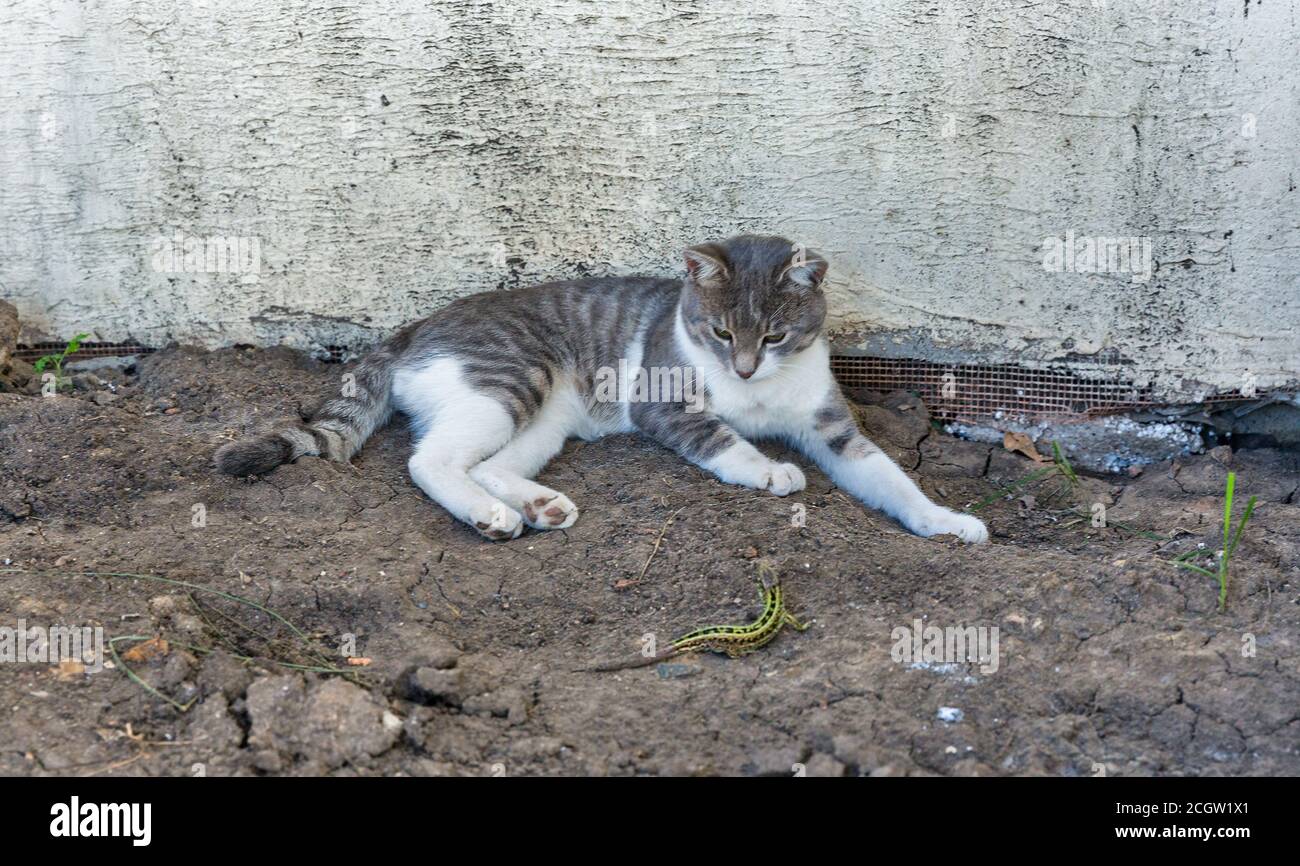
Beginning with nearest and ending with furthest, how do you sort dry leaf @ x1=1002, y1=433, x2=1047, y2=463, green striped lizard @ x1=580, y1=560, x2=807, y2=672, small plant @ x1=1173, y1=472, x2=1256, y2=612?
green striped lizard @ x1=580, y1=560, x2=807, y2=672, small plant @ x1=1173, y1=472, x2=1256, y2=612, dry leaf @ x1=1002, y1=433, x2=1047, y2=463

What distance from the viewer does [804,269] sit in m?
4.61

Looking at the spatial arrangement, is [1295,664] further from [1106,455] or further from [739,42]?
[739,42]

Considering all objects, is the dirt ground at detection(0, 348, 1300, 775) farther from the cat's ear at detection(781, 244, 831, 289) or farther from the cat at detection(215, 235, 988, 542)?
the cat's ear at detection(781, 244, 831, 289)

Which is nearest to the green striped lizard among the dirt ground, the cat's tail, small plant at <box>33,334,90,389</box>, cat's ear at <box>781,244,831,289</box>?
the dirt ground

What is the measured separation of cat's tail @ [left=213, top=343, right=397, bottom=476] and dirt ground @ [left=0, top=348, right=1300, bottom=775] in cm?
9

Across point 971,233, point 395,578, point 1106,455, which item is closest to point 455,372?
point 395,578

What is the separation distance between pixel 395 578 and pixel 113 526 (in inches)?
43.6

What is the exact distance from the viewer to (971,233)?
4.98 meters

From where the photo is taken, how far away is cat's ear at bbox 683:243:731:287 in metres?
4.58

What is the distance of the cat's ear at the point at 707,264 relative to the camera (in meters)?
4.58

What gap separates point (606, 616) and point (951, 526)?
1394 mm

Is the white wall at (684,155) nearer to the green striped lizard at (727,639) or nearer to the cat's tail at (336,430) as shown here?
the cat's tail at (336,430)

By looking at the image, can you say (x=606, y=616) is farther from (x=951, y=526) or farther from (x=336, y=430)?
(x=336, y=430)

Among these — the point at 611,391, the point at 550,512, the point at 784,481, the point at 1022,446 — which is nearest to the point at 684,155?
the point at 611,391
